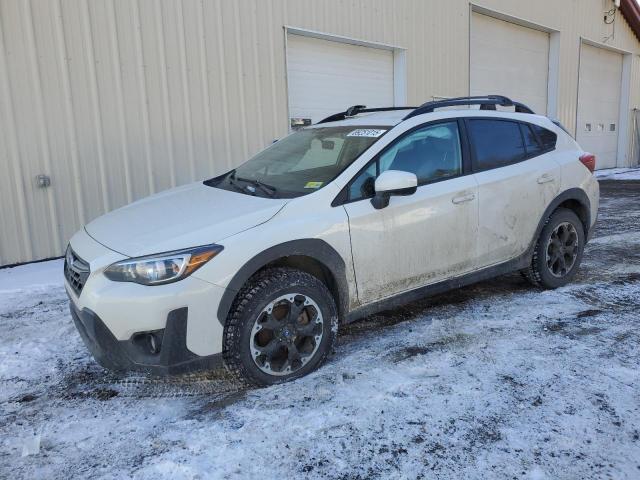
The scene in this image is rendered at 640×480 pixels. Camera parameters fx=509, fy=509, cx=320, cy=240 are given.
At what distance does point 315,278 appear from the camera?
3070 mm

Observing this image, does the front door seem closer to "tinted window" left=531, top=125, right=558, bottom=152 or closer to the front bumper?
"tinted window" left=531, top=125, right=558, bottom=152

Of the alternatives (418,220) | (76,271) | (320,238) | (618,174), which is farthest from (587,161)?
(618,174)

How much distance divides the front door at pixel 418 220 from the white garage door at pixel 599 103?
14.9 metres

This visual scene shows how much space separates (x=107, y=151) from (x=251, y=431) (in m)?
4.94

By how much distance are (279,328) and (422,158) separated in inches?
64.0

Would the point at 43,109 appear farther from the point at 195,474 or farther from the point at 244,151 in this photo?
the point at 195,474

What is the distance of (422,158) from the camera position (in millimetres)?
3643

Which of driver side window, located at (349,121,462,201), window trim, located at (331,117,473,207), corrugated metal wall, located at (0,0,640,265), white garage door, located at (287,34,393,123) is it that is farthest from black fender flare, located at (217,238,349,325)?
white garage door, located at (287,34,393,123)

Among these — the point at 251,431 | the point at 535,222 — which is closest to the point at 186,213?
the point at 251,431

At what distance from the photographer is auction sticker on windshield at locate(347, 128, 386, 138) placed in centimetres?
355

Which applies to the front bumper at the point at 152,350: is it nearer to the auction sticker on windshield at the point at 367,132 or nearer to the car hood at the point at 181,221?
the car hood at the point at 181,221

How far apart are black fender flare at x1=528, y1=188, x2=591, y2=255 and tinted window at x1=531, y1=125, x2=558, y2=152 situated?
0.42 metres

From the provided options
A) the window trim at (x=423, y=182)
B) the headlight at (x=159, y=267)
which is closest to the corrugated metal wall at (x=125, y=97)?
the headlight at (x=159, y=267)

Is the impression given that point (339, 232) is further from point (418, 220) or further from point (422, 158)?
point (422, 158)
